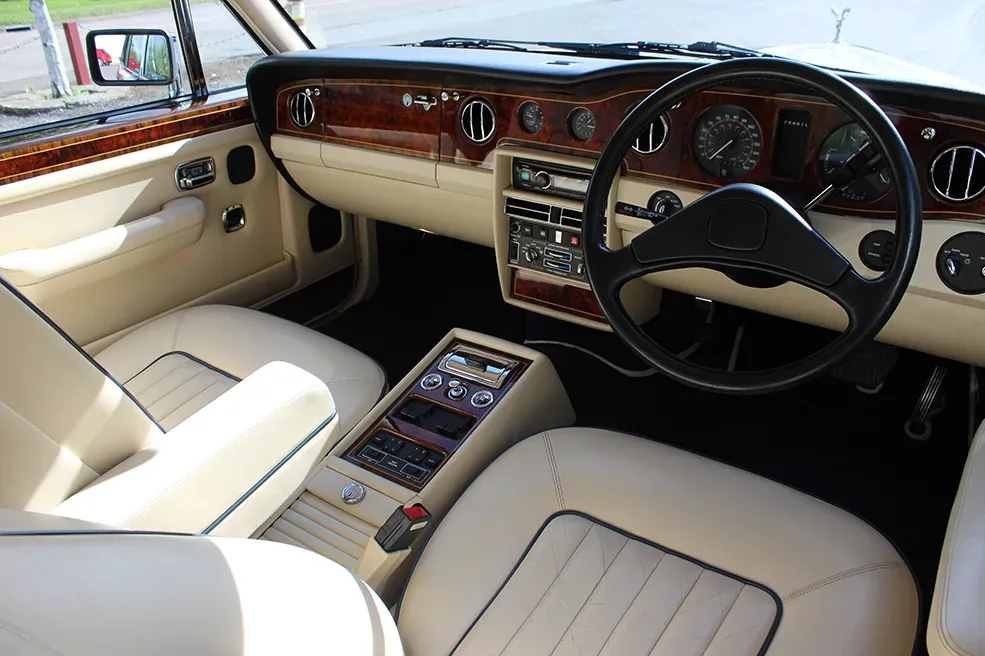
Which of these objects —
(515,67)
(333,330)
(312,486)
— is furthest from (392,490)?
(333,330)

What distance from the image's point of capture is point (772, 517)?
1.41 metres

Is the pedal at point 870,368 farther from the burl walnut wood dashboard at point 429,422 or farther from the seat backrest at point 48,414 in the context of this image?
the seat backrest at point 48,414

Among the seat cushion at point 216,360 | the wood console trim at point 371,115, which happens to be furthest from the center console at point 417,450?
the wood console trim at point 371,115

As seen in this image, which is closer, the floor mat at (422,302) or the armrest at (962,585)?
the armrest at (962,585)

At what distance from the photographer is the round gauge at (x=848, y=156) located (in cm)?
151

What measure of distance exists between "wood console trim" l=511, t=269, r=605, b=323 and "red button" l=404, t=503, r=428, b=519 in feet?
2.68

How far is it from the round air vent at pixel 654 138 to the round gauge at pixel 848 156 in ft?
1.08

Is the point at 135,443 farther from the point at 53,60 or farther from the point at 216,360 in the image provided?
the point at 53,60

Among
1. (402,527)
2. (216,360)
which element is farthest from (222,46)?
(402,527)

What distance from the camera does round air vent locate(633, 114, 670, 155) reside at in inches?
68.3

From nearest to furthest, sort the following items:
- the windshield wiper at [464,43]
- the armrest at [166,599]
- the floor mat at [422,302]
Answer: the armrest at [166,599]
the windshield wiper at [464,43]
the floor mat at [422,302]

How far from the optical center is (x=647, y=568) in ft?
4.45

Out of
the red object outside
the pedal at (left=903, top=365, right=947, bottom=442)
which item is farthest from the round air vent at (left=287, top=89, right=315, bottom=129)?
the pedal at (left=903, top=365, right=947, bottom=442)

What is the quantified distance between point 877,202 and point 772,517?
2.07 feet
